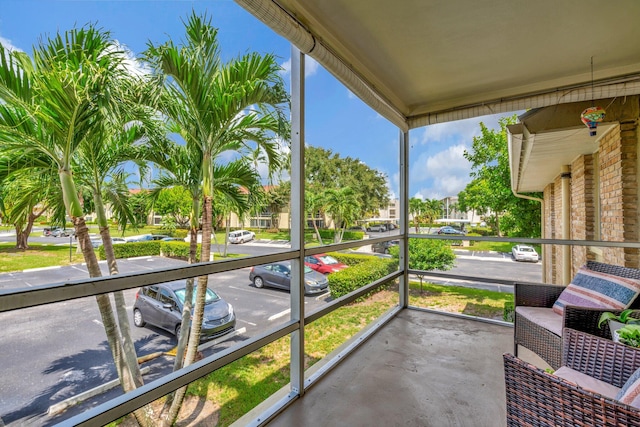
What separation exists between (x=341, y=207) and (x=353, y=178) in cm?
126

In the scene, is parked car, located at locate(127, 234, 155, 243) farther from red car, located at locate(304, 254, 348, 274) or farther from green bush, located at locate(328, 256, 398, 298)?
green bush, located at locate(328, 256, 398, 298)

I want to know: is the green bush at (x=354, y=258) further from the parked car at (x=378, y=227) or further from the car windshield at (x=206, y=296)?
the car windshield at (x=206, y=296)

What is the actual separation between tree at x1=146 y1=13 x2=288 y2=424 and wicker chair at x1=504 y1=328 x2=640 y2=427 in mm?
2203

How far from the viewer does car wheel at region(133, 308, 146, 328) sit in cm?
224

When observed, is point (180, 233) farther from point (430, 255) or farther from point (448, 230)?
point (430, 255)

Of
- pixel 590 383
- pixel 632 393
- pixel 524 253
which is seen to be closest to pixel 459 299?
pixel 524 253

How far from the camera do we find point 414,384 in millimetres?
2225

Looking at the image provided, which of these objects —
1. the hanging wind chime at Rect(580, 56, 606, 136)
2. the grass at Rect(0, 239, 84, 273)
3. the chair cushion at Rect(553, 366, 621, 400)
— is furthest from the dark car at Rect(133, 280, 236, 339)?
the hanging wind chime at Rect(580, 56, 606, 136)

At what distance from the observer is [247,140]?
283 centimetres

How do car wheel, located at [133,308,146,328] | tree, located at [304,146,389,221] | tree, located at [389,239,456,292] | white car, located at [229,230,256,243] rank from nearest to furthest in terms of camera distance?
car wheel, located at [133,308,146,328]
white car, located at [229,230,256,243]
tree, located at [304,146,389,221]
tree, located at [389,239,456,292]

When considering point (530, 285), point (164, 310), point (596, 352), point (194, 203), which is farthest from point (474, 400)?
point (194, 203)

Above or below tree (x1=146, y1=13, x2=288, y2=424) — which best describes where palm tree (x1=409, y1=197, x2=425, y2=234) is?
below

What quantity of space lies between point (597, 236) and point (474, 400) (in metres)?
3.18

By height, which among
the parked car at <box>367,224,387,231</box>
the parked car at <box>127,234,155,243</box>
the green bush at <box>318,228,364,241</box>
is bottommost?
the green bush at <box>318,228,364,241</box>
